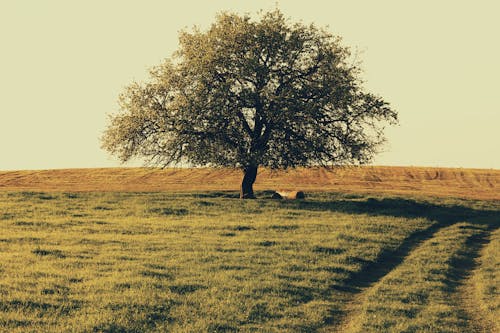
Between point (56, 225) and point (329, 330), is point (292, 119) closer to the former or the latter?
point (56, 225)

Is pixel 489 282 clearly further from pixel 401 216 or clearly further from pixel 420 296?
pixel 401 216

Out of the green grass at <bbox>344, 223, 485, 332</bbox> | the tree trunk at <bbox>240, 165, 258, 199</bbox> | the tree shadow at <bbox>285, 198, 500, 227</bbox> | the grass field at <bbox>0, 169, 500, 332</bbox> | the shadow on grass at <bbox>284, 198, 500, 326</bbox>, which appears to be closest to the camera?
the green grass at <bbox>344, 223, 485, 332</bbox>

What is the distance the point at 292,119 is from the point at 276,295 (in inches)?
982

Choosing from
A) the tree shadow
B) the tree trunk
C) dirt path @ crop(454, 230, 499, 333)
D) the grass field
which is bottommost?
dirt path @ crop(454, 230, 499, 333)

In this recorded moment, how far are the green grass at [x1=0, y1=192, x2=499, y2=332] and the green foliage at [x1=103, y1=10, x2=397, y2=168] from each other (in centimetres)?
406

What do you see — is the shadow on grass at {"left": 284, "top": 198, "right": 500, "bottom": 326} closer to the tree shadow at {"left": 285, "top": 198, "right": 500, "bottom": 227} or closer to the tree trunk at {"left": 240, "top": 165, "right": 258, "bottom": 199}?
the tree shadow at {"left": 285, "top": 198, "right": 500, "bottom": 227}

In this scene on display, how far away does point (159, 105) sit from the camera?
49406mm

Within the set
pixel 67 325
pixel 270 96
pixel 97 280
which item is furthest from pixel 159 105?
pixel 67 325

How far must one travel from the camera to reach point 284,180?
70.3m

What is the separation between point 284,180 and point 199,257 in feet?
138

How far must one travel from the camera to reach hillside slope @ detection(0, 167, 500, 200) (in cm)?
6216

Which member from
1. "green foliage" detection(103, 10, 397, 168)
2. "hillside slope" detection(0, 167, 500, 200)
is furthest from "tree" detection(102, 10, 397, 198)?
"hillside slope" detection(0, 167, 500, 200)

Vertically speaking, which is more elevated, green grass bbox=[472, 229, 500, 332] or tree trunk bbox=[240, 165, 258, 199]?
tree trunk bbox=[240, 165, 258, 199]

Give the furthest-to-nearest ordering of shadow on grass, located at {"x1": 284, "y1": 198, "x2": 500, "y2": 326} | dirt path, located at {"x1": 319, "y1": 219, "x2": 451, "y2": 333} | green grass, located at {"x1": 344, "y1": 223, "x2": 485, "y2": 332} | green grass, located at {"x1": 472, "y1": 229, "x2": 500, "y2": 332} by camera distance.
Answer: shadow on grass, located at {"x1": 284, "y1": 198, "x2": 500, "y2": 326} → green grass, located at {"x1": 472, "y1": 229, "x2": 500, "y2": 332} → dirt path, located at {"x1": 319, "y1": 219, "x2": 451, "y2": 333} → green grass, located at {"x1": 344, "y1": 223, "x2": 485, "y2": 332}
